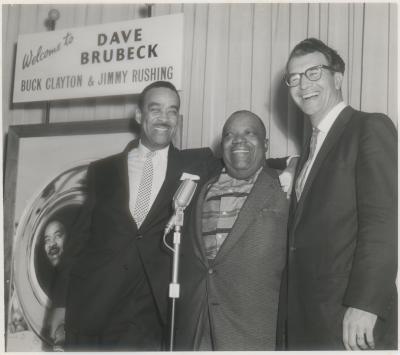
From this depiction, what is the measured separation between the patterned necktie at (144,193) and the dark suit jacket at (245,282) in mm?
390

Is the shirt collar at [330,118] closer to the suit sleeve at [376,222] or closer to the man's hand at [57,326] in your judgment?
the suit sleeve at [376,222]

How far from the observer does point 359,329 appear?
1632mm

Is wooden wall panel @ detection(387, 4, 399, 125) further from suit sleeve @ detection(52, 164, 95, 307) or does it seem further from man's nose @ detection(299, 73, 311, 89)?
suit sleeve @ detection(52, 164, 95, 307)

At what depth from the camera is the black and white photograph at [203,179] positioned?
1.82 meters

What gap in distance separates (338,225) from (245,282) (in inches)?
19.2

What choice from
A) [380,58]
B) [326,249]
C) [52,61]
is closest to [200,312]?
[326,249]

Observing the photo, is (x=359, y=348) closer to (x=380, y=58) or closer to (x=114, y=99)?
(x=380, y=58)

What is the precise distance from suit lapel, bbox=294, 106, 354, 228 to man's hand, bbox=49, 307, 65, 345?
5.00ft

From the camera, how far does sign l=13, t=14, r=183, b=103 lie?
9.20 ft

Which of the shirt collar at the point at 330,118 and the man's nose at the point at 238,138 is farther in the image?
the man's nose at the point at 238,138

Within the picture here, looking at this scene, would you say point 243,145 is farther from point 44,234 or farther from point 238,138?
point 44,234

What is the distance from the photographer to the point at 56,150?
3125mm

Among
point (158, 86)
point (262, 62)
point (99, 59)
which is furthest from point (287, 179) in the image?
point (99, 59)

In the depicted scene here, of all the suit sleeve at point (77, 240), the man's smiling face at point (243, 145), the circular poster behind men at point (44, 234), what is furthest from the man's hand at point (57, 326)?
the man's smiling face at point (243, 145)
